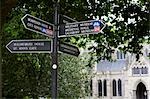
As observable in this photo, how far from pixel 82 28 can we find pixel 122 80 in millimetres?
54932

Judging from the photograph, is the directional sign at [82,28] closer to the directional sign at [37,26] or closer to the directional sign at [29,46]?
the directional sign at [37,26]

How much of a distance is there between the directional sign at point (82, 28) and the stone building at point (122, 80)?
52.4 m

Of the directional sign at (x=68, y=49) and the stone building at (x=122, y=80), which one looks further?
the stone building at (x=122, y=80)

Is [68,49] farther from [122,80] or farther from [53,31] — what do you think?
[122,80]

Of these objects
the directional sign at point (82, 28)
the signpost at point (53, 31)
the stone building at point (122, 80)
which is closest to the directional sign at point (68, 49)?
the signpost at point (53, 31)

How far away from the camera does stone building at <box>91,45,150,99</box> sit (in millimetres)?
58031

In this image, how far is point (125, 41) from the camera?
9742 mm

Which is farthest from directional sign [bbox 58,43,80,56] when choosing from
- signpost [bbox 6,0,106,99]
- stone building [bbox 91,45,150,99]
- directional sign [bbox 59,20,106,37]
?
stone building [bbox 91,45,150,99]

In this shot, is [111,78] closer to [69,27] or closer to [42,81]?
[42,81]

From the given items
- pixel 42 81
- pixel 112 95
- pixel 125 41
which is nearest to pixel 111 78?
pixel 112 95

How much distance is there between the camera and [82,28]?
226 inches

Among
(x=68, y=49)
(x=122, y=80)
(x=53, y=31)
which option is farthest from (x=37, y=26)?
(x=122, y=80)

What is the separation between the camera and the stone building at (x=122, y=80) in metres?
58.0

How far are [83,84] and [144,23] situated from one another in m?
21.9
